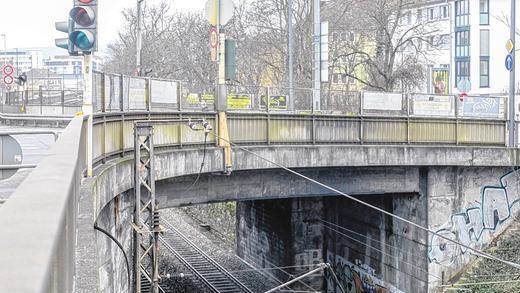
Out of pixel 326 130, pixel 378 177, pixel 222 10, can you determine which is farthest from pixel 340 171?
pixel 222 10

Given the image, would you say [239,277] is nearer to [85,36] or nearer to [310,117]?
[310,117]

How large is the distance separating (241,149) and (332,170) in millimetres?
4061

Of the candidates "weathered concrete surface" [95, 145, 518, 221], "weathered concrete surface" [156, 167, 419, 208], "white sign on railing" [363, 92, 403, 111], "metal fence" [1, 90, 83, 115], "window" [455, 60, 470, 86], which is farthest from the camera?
"window" [455, 60, 470, 86]

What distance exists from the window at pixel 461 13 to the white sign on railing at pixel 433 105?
46880 mm

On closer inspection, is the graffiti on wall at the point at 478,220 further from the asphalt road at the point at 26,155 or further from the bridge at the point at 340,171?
the asphalt road at the point at 26,155

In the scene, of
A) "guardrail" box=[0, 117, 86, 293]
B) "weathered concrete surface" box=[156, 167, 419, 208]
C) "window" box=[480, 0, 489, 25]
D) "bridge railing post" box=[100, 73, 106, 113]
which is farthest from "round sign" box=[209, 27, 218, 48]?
"window" box=[480, 0, 489, 25]

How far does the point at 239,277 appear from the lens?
93.2 ft

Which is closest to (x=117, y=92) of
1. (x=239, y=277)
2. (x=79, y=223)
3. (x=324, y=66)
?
(x=79, y=223)

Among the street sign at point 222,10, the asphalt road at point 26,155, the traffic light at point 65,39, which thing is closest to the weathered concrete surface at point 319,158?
the asphalt road at point 26,155

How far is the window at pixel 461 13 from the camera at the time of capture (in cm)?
6644

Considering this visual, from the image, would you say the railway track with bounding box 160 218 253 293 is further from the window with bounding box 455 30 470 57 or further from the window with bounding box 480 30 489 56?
the window with bounding box 455 30 470 57

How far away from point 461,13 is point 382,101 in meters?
49.4

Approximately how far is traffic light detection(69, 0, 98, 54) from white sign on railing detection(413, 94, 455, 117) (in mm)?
14278

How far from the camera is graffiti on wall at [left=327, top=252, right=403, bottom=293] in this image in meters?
22.8
